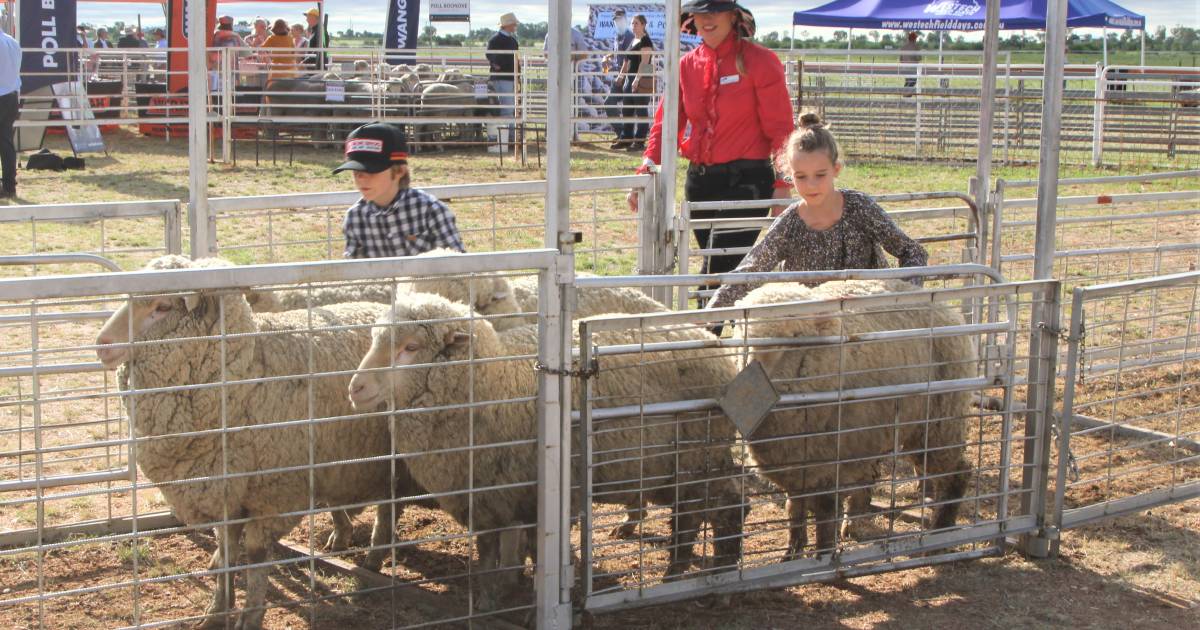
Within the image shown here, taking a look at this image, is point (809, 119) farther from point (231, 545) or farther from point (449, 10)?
point (449, 10)

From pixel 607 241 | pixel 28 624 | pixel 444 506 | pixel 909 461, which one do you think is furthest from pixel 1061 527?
pixel 607 241

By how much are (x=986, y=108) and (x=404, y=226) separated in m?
3.02

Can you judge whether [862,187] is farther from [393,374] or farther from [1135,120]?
[393,374]

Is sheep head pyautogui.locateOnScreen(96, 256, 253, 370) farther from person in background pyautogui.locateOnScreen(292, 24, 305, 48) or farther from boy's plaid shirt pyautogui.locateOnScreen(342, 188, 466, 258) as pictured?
person in background pyautogui.locateOnScreen(292, 24, 305, 48)

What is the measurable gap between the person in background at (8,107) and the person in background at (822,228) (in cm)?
1183

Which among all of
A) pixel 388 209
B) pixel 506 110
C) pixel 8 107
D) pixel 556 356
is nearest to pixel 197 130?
pixel 388 209

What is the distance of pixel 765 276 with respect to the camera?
4.14 m

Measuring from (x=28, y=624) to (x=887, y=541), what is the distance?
313 cm

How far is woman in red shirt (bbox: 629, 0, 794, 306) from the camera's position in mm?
6531

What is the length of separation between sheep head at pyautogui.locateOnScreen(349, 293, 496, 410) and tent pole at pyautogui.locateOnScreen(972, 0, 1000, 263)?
9.28 feet

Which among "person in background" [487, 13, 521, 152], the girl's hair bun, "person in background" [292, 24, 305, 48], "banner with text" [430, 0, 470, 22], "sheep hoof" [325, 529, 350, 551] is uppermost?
"banner with text" [430, 0, 470, 22]

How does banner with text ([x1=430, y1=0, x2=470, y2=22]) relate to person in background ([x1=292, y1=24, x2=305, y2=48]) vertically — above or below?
above

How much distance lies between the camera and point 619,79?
20.8 meters

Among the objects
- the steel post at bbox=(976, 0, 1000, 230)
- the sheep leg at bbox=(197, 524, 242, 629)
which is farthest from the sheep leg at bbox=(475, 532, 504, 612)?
the steel post at bbox=(976, 0, 1000, 230)
